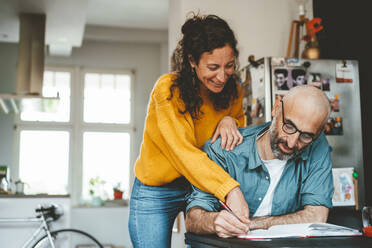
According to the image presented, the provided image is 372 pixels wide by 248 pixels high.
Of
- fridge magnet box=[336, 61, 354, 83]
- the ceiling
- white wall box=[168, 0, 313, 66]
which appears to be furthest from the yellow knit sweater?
the ceiling

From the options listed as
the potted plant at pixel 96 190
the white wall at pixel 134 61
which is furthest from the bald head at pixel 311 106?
the white wall at pixel 134 61

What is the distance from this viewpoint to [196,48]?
157cm

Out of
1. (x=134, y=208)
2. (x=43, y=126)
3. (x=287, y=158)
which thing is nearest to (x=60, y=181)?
(x=43, y=126)

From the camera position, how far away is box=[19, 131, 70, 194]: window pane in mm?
6418

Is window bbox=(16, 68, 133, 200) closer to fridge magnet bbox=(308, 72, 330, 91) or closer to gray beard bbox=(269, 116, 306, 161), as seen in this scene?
fridge magnet bbox=(308, 72, 330, 91)

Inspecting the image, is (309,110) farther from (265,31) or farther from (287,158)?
(265,31)

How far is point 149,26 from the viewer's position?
256 inches

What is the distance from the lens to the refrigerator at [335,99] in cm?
286

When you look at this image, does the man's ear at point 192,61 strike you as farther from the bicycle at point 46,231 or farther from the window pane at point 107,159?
the window pane at point 107,159

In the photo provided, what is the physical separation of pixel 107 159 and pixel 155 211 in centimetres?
510

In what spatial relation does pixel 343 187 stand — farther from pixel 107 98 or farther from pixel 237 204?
pixel 107 98

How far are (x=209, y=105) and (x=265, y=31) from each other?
207 centimetres

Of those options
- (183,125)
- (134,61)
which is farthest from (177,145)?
(134,61)

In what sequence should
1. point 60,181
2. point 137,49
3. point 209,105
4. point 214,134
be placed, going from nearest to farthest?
1. point 214,134
2. point 209,105
3. point 60,181
4. point 137,49
